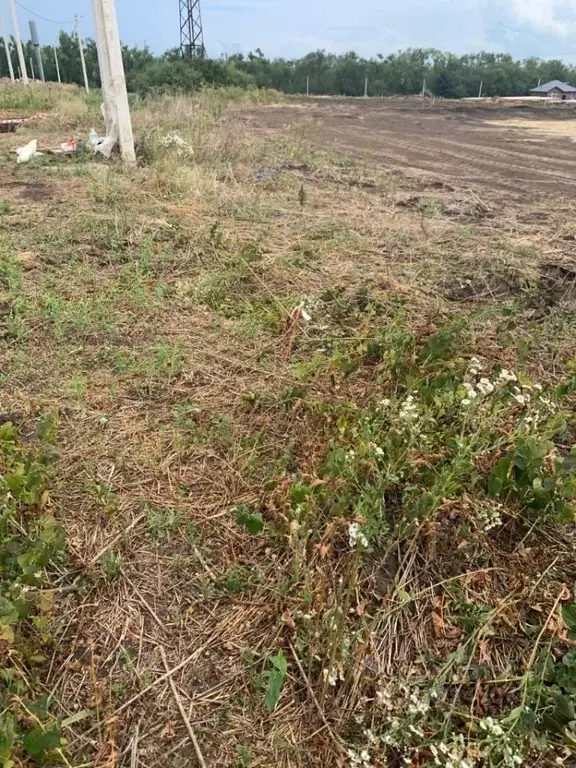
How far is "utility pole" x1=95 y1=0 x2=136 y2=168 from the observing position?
7.45 meters

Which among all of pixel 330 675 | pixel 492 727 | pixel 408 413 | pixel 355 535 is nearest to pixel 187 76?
pixel 408 413

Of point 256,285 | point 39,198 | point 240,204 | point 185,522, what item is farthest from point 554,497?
point 39,198

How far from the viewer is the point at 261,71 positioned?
49.2 metres

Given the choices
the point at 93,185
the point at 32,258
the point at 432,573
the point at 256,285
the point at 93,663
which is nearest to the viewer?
the point at 93,663

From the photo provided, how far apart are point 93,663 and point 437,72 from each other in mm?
57777

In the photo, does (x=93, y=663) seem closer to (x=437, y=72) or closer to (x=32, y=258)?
(x=32, y=258)

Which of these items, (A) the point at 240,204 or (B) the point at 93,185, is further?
(B) the point at 93,185

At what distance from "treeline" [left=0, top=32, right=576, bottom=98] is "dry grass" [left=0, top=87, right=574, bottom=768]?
44.5 meters

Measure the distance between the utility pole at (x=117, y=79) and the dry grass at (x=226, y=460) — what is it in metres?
3.00

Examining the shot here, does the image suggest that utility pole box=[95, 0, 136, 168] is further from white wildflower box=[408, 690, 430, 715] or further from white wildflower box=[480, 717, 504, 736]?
white wildflower box=[480, 717, 504, 736]

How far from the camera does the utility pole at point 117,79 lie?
7.45 m

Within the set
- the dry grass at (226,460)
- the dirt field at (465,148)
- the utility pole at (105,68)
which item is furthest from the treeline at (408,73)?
the dry grass at (226,460)

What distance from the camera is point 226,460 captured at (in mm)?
2457

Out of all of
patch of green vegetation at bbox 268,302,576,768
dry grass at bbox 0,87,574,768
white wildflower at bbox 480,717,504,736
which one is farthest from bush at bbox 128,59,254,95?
white wildflower at bbox 480,717,504,736
